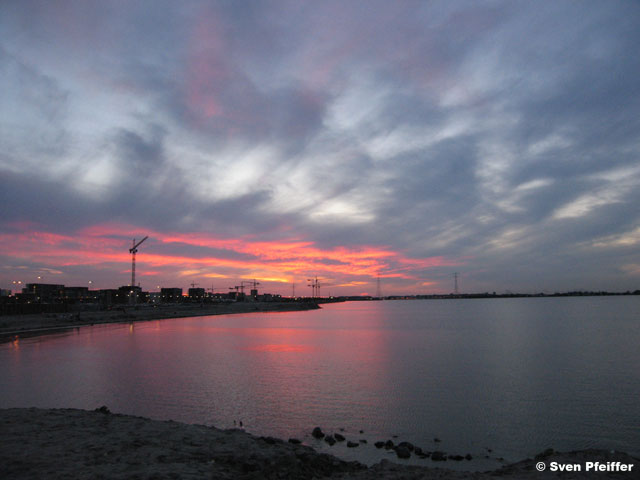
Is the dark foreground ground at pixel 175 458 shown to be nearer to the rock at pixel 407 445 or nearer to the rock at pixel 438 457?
the rock at pixel 438 457

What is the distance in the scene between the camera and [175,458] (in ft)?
45.8

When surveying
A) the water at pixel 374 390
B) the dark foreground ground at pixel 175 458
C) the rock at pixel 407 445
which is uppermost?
the dark foreground ground at pixel 175 458

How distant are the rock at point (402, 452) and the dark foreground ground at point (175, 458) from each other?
2463 mm

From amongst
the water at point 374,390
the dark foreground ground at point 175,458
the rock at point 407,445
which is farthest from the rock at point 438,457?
the dark foreground ground at point 175,458

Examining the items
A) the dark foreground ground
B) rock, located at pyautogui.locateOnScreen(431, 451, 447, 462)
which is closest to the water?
rock, located at pyautogui.locateOnScreen(431, 451, 447, 462)

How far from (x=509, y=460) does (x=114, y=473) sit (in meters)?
15.2

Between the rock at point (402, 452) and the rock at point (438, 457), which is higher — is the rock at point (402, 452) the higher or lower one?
the higher one

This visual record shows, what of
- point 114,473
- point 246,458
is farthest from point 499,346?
point 114,473

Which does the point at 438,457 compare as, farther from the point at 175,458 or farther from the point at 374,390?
the point at 374,390

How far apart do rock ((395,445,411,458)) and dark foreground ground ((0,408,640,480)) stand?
8.08 ft

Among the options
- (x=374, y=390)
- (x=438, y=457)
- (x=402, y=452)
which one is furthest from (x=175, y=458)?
(x=374, y=390)

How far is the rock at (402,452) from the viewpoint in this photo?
56.3 ft

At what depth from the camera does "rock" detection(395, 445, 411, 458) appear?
56.3 feet

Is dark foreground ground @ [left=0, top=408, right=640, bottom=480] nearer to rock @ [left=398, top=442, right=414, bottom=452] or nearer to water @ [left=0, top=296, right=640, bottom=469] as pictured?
water @ [left=0, top=296, right=640, bottom=469]
